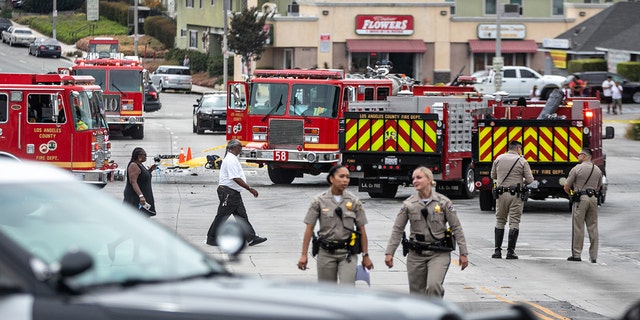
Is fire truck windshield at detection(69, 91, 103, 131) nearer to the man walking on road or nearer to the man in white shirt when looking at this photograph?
the man walking on road

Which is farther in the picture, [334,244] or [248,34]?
[248,34]

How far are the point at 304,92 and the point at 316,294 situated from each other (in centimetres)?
2526

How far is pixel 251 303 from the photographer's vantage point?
6.32 meters

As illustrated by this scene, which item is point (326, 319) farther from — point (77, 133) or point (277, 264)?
point (77, 133)

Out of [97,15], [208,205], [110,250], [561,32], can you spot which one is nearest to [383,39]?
[561,32]

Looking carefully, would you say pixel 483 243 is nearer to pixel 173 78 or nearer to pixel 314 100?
pixel 314 100

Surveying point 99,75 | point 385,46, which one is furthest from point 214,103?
point 385,46

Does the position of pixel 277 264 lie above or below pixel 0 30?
below

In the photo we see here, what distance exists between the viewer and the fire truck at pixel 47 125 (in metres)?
27.2

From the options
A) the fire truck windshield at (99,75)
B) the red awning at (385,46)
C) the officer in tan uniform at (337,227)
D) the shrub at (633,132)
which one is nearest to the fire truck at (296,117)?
the fire truck windshield at (99,75)

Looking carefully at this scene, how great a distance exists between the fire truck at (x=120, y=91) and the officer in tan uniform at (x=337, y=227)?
3333 cm

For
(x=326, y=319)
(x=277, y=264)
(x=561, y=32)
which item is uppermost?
(x=561, y=32)

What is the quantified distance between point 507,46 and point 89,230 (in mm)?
65046

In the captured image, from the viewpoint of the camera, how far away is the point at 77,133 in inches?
1080
